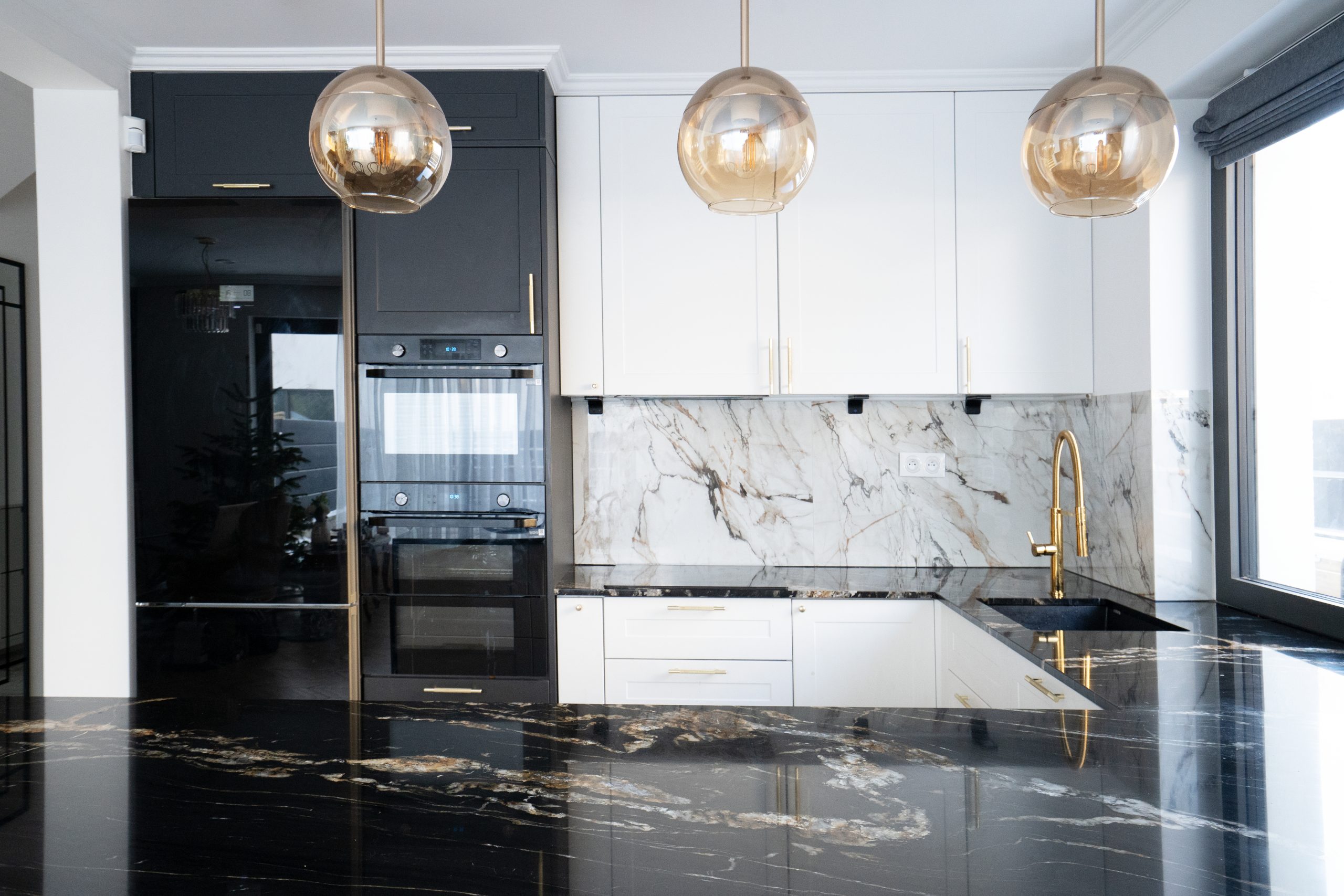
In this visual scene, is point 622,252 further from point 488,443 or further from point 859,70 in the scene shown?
point 859,70

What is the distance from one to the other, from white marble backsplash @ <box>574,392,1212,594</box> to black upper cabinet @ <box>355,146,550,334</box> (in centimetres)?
65

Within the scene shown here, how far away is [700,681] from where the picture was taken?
8.86ft

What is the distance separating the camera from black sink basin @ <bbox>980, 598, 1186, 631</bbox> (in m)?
2.51

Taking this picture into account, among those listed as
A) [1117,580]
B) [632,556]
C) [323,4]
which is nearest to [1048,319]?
[1117,580]

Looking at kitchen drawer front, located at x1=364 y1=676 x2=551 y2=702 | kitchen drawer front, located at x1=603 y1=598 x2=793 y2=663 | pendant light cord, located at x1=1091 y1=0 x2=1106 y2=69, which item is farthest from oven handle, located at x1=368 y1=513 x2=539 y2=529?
pendant light cord, located at x1=1091 y1=0 x2=1106 y2=69

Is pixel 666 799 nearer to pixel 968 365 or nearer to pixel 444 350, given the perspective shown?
pixel 444 350

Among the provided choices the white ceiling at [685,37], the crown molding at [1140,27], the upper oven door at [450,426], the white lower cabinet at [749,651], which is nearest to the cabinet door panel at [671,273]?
the white ceiling at [685,37]

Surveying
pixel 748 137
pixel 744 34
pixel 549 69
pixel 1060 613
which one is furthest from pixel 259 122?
pixel 1060 613

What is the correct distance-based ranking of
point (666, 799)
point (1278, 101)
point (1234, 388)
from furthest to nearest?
point (1234, 388), point (1278, 101), point (666, 799)

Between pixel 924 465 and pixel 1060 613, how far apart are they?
76 cm

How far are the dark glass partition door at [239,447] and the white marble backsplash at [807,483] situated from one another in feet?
3.10

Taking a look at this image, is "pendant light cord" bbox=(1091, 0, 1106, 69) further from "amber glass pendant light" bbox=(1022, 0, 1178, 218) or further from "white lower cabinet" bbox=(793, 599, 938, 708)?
"white lower cabinet" bbox=(793, 599, 938, 708)

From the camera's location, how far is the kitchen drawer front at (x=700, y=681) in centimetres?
268

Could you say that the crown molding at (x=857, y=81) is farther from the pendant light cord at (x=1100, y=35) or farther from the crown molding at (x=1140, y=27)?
the pendant light cord at (x=1100, y=35)
